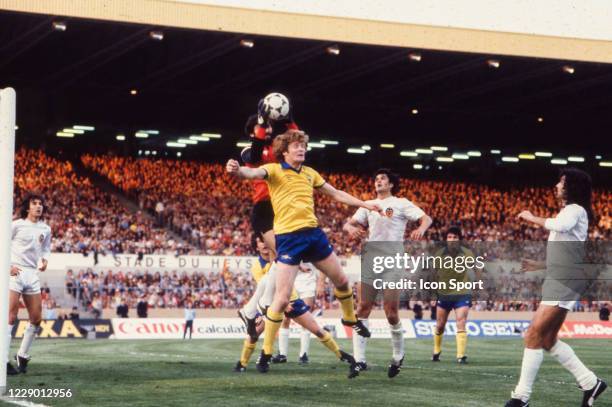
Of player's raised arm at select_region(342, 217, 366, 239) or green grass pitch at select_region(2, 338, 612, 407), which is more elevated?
player's raised arm at select_region(342, 217, 366, 239)

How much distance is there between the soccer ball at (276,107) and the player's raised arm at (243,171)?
1.88 meters

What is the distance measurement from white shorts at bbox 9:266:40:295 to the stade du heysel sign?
2542cm

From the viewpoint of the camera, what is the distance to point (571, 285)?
8961 mm

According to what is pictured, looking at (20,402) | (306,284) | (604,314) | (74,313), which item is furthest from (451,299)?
(604,314)

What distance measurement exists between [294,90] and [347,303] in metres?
32.9

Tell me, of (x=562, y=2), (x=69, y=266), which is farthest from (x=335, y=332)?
(x=562, y=2)

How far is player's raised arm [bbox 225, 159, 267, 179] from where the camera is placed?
32.3 feet

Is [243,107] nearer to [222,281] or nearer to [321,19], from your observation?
[222,281]

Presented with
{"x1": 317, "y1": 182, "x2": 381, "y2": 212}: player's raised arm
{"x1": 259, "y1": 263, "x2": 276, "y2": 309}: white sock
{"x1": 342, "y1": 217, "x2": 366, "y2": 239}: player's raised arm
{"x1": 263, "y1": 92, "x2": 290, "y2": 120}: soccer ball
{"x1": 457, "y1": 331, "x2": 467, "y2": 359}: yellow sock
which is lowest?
{"x1": 457, "y1": 331, "x2": 467, "y2": 359}: yellow sock

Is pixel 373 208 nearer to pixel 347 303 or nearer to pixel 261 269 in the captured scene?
pixel 347 303

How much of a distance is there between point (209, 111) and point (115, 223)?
10439mm

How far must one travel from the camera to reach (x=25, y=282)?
42.3 ft

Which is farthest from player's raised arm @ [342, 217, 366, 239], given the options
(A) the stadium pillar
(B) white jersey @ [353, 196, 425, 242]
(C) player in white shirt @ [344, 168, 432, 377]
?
(A) the stadium pillar

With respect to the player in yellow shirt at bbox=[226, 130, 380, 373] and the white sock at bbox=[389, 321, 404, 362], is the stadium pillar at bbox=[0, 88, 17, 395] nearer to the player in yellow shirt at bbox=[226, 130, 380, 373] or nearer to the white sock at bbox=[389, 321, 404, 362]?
the player in yellow shirt at bbox=[226, 130, 380, 373]
